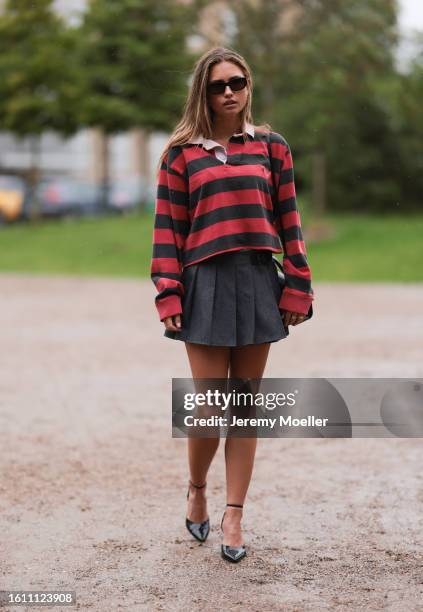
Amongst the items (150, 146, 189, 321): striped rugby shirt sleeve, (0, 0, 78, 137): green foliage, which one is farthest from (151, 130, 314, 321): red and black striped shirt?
(0, 0, 78, 137): green foliage

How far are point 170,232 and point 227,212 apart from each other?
9.3 inches

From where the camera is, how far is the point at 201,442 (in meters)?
3.75

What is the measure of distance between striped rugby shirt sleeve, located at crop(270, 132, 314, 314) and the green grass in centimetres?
1208

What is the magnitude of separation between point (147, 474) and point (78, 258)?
14.7 meters

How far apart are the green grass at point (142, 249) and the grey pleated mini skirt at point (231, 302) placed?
1216 cm

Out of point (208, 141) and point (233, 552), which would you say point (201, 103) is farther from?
point (233, 552)

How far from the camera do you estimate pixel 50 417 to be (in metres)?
6.19

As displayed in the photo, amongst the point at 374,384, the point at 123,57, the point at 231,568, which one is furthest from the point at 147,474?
the point at 123,57

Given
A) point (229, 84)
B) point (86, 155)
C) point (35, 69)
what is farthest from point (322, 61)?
A: point (86, 155)

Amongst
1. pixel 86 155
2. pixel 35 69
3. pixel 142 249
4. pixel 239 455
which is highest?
pixel 86 155

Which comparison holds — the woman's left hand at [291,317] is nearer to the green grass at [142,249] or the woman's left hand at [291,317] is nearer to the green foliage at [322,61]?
the green grass at [142,249]

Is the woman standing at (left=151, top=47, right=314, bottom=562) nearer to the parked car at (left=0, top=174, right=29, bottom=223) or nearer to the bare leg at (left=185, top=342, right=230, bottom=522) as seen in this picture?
the bare leg at (left=185, top=342, right=230, bottom=522)

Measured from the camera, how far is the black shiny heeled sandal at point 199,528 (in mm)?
3811

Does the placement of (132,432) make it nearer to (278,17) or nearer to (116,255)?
(116,255)
